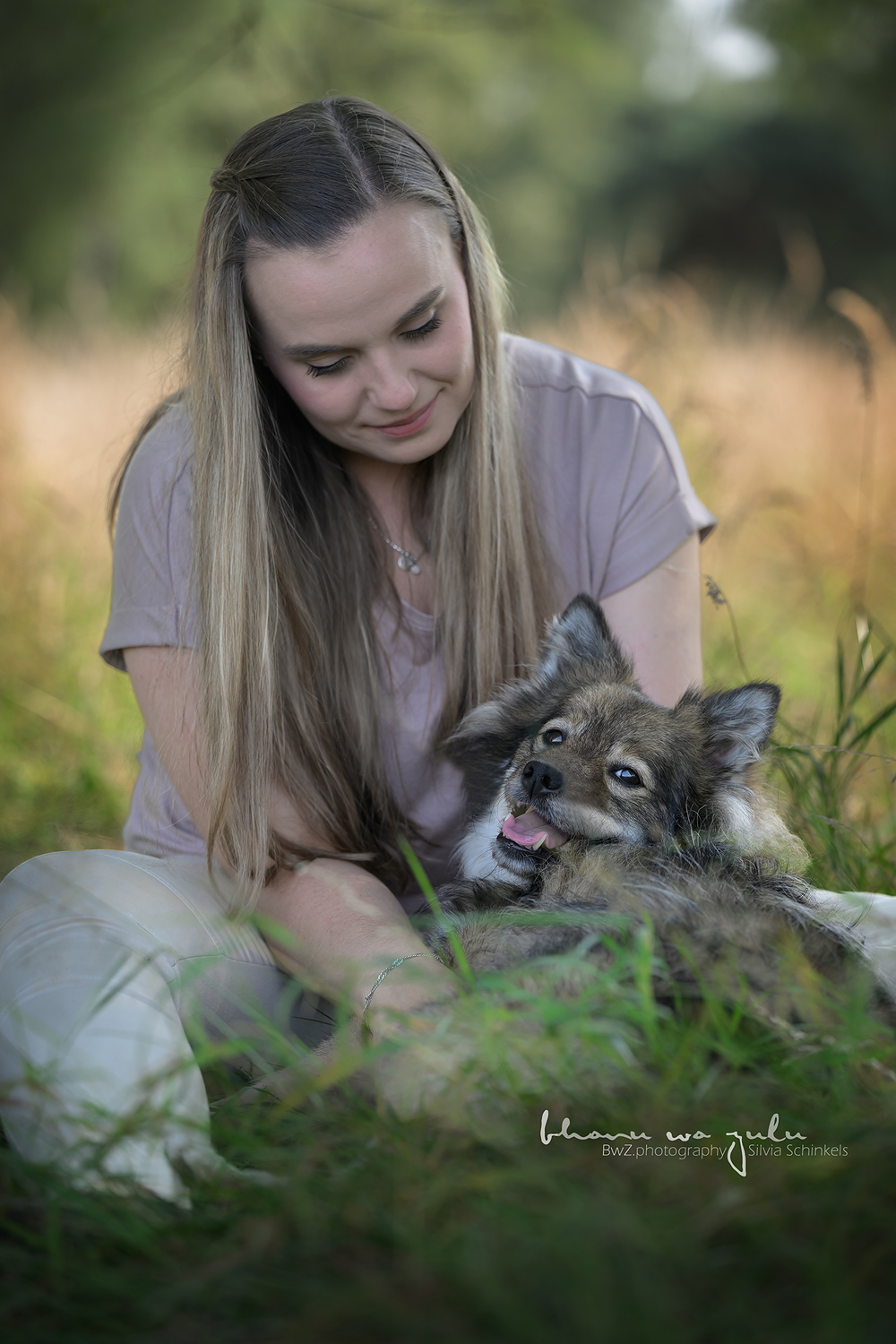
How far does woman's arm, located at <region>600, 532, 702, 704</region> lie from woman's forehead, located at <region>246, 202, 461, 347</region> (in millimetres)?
1026

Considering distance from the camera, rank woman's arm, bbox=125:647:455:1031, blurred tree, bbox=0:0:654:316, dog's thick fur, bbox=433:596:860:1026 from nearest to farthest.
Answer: dog's thick fur, bbox=433:596:860:1026 → woman's arm, bbox=125:647:455:1031 → blurred tree, bbox=0:0:654:316

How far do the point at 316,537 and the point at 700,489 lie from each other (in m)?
3.36

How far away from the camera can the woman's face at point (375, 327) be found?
2.30 meters

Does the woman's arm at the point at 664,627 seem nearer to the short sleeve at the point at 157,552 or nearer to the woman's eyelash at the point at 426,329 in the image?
the woman's eyelash at the point at 426,329

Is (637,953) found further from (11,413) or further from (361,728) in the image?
(11,413)

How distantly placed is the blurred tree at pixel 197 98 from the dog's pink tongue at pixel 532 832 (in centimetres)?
497

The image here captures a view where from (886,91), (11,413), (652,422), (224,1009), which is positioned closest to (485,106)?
(886,91)

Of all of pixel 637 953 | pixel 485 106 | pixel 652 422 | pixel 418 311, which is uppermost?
pixel 485 106

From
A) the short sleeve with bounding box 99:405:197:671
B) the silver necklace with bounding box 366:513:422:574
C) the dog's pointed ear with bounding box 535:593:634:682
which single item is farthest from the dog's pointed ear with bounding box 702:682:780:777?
the short sleeve with bounding box 99:405:197:671

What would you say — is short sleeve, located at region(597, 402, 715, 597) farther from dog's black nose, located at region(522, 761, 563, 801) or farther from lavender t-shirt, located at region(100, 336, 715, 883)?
dog's black nose, located at region(522, 761, 563, 801)

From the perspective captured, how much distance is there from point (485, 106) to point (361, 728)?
52.8 ft

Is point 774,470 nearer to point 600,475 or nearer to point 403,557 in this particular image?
point 600,475

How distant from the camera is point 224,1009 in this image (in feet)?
7.76

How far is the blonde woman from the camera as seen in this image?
2.29 m
